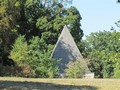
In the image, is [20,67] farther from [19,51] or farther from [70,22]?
[70,22]

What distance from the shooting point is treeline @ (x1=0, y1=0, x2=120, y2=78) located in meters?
40.1

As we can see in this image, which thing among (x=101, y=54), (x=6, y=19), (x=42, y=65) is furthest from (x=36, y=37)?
(x=101, y=54)

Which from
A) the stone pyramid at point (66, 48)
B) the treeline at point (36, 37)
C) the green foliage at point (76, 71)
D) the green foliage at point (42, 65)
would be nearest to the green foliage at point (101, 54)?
the treeline at point (36, 37)

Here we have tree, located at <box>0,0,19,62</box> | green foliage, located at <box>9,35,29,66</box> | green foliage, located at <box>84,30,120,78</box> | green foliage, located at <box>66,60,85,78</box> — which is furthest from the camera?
tree, located at <box>0,0,19,62</box>

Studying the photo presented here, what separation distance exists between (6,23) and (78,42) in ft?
78.3

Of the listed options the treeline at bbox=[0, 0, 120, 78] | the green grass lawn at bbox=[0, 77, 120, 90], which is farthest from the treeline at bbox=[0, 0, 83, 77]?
the green grass lawn at bbox=[0, 77, 120, 90]

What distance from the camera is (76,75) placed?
40.9 m

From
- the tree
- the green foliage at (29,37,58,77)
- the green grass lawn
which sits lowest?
the green grass lawn

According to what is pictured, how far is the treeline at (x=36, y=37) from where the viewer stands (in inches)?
1577

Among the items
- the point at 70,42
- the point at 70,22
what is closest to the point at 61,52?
the point at 70,42

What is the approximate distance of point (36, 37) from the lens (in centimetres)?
5806

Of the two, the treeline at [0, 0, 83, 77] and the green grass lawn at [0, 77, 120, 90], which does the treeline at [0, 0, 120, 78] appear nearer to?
the treeline at [0, 0, 83, 77]

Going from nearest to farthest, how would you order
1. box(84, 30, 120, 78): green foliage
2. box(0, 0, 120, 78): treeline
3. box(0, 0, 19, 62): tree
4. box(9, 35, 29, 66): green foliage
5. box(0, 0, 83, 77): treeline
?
box(84, 30, 120, 78): green foliage
box(0, 0, 120, 78): treeline
box(9, 35, 29, 66): green foliage
box(0, 0, 19, 62): tree
box(0, 0, 83, 77): treeline

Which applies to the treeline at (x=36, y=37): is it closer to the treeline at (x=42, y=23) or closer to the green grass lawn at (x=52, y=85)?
the treeline at (x=42, y=23)
